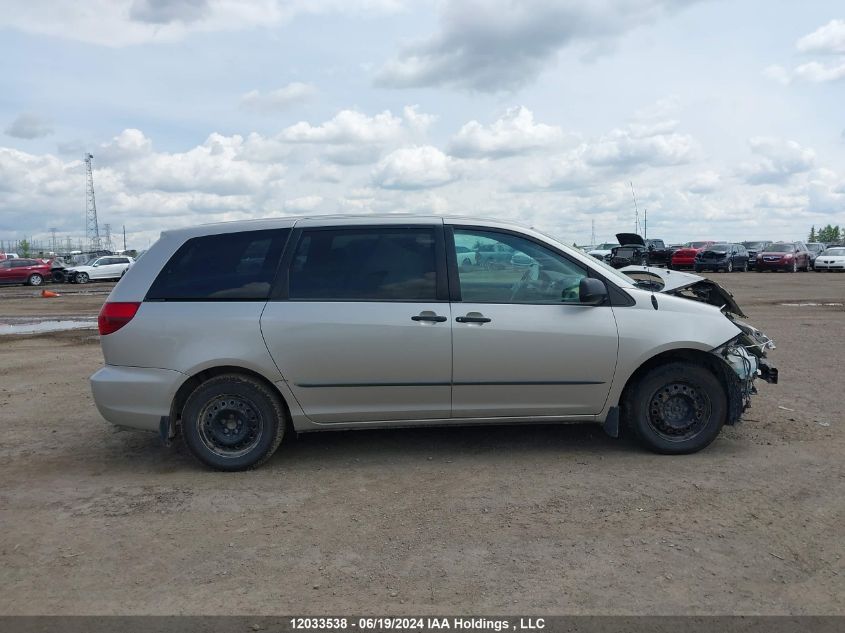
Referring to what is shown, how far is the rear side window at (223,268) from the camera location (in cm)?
513

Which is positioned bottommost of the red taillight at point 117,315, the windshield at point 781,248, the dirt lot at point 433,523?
the dirt lot at point 433,523

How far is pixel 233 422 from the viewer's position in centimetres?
513

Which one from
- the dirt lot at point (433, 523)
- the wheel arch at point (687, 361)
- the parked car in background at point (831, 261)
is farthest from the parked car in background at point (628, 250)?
the wheel arch at point (687, 361)

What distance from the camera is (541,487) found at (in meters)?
4.66

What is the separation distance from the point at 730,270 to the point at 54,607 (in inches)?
1567

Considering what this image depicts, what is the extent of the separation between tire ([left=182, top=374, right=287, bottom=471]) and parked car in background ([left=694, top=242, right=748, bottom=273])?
1414 inches

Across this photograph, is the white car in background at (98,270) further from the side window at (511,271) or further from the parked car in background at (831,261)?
the parked car in background at (831,261)

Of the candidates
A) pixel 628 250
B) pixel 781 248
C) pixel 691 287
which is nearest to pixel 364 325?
pixel 691 287

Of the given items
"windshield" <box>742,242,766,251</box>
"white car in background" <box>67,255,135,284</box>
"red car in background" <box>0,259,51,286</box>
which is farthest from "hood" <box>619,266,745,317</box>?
"windshield" <box>742,242,766,251</box>

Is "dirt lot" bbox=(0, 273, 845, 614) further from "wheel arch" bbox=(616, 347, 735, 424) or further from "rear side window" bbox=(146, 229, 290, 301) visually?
"rear side window" bbox=(146, 229, 290, 301)

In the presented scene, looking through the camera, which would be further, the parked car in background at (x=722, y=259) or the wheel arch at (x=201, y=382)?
the parked car in background at (x=722, y=259)

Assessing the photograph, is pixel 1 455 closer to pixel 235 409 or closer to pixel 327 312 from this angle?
pixel 235 409

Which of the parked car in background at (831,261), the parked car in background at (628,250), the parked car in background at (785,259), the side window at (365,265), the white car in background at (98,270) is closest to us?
the side window at (365,265)

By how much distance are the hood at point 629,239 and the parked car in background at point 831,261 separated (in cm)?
966
